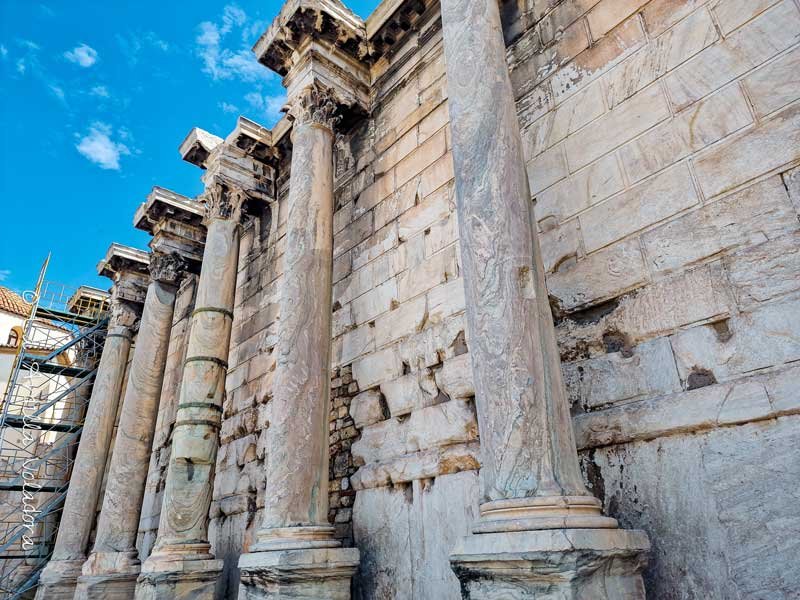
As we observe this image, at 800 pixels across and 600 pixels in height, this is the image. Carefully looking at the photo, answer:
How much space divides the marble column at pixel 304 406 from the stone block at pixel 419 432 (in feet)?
1.36

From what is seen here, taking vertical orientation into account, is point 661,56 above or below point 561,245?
above

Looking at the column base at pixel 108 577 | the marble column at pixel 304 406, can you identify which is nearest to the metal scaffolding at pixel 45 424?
the column base at pixel 108 577

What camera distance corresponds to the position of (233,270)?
772 centimetres

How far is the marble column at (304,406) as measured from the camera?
13.9 ft

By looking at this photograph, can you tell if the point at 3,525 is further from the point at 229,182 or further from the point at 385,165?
the point at 385,165

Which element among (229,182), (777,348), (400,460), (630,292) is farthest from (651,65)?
(229,182)

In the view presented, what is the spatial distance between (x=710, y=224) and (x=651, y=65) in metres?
1.35

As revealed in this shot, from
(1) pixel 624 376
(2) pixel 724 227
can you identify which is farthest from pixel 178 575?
(2) pixel 724 227

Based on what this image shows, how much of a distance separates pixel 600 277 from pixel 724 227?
0.82 metres

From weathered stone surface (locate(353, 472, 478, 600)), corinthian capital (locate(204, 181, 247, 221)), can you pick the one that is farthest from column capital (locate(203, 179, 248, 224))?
weathered stone surface (locate(353, 472, 478, 600))

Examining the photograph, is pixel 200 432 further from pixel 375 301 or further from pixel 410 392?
pixel 410 392

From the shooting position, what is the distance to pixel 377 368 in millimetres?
5297

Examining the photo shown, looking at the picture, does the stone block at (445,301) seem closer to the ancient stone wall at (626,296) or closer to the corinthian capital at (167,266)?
the ancient stone wall at (626,296)

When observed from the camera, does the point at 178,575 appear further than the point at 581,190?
Yes
